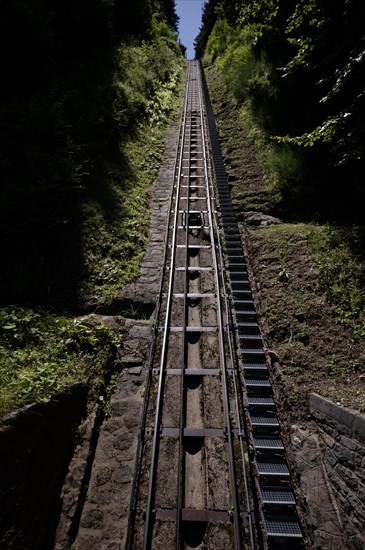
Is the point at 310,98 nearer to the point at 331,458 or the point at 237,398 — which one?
the point at 237,398

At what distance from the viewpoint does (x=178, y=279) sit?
8.16 metres

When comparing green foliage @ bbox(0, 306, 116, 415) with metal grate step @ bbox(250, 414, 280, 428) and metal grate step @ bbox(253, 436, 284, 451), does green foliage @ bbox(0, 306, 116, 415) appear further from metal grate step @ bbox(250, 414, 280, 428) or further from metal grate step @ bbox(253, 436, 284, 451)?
metal grate step @ bbox(253, 436, 284, 451)

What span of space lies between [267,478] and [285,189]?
25.4ft

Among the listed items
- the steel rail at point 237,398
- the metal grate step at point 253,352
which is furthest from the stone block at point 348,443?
the metal grate step at point 253,352

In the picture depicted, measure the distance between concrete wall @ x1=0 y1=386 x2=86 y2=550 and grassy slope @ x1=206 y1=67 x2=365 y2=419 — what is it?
11.9 feet

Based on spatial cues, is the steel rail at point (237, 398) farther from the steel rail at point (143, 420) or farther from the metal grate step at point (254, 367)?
the steel rail at point (143, 420)

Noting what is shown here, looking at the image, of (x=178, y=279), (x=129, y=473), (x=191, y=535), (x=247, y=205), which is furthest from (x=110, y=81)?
(x=191, y=535)

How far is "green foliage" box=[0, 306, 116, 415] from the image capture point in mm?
4574

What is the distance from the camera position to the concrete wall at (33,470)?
3457 millimetres

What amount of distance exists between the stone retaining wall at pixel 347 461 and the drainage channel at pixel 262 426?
0.62 m

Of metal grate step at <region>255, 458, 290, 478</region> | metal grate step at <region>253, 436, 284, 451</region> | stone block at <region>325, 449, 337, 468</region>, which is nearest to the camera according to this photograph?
stone block at <region>325, 449, 337, 468</region>

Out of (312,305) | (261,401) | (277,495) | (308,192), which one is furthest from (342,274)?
(277,495)

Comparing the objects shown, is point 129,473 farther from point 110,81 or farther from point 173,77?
point 173,77

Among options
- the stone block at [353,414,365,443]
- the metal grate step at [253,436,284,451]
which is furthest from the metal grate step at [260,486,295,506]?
the stone block at [353,414,365,443]
